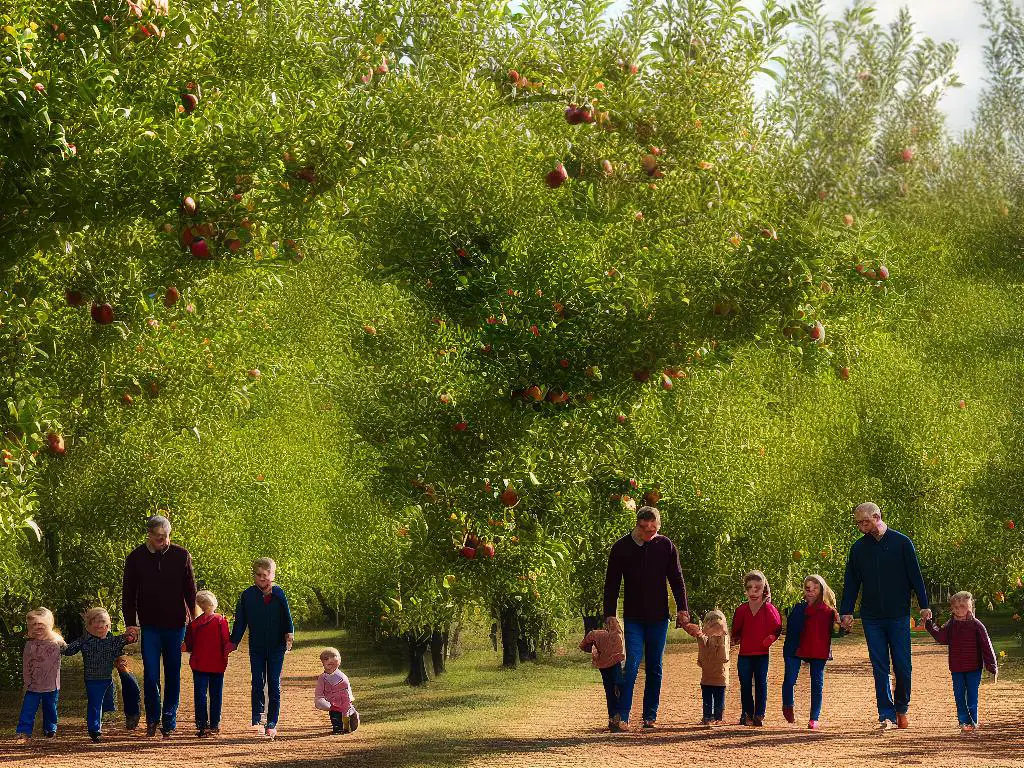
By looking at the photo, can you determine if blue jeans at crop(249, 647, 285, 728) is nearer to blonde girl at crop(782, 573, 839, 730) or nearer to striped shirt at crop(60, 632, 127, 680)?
striped shirt at crop(60, 632, 127, 680)

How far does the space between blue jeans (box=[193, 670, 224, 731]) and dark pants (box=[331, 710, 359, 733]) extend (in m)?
1.81

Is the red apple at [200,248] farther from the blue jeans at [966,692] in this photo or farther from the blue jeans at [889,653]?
the blue jeans at [966,692]

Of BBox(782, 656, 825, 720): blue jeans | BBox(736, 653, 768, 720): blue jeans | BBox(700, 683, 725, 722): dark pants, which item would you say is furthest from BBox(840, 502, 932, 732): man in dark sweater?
BBox(700, 683, 725, 722): dark pants

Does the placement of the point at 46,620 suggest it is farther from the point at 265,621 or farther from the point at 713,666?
the point at 713,666

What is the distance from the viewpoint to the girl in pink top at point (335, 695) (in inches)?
596

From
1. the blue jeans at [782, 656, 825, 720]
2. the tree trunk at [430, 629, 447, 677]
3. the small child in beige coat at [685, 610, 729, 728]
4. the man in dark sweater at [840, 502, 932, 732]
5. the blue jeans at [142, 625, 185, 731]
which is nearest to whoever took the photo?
the man in dark sweater at [840, 502, 932, 732]

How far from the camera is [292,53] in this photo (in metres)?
14.2

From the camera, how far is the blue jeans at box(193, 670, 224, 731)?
14055 millimetres

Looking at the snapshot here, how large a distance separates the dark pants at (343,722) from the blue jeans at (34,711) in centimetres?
342

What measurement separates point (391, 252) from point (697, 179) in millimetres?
3851

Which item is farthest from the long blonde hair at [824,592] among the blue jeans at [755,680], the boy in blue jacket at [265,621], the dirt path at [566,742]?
the boy in blue jacket at [265,621]

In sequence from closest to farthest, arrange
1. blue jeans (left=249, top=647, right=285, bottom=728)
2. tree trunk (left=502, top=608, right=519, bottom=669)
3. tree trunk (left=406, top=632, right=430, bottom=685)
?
1. blue jeans (left=249, top=647, right=285, bottom=728)
2. tree trunk (left=406, top=632, right=430, bottom=685)
3. tree trunk (left=502, top=608, right=519, bottom=669)

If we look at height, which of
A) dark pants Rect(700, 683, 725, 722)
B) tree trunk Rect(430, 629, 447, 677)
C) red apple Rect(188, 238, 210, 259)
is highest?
red apple Rect(188, 238, 210, 259)

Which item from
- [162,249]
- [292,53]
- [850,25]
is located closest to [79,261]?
[162,249]
